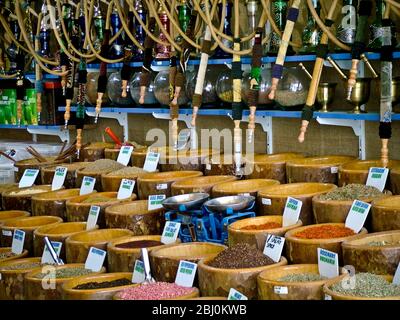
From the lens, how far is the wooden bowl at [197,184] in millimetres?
3670

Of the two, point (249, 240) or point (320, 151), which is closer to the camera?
point (249, 240)

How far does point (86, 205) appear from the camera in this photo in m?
3.80

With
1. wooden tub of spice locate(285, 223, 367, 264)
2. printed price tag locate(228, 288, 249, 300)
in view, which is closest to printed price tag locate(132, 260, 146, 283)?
printed price tag locate(228, 288, 249, 300)

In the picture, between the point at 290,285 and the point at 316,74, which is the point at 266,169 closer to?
the point at 316,74

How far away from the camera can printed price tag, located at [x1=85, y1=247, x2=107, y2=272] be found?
10.4 feet

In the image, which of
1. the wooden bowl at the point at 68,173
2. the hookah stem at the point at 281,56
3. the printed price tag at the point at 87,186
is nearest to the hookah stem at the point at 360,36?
the hookah stem at the point at 281,56

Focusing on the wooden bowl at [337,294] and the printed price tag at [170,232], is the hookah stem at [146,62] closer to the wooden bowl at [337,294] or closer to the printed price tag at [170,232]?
the printed price tag at [170,232]

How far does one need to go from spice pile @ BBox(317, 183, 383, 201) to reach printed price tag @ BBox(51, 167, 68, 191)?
5.88ft

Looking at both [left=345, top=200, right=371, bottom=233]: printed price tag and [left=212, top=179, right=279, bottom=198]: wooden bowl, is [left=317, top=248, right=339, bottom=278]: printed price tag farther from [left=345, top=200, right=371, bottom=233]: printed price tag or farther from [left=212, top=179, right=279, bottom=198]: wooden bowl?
[left=212, top=179, right=279, bottom=198]: wooden bowl
